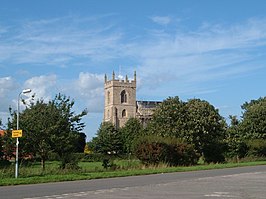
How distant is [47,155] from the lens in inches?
1287

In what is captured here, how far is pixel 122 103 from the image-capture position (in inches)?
6073

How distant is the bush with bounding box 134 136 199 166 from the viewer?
130ft

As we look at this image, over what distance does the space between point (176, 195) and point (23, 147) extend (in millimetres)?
16425

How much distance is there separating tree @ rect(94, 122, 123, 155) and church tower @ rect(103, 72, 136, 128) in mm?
40906

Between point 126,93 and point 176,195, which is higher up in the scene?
point 126,93

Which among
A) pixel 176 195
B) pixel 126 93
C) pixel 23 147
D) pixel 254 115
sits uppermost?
pixel 126 93

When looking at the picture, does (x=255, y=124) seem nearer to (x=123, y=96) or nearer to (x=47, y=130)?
(x=47, y=130)

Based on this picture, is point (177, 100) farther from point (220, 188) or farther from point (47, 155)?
point (220, 188)

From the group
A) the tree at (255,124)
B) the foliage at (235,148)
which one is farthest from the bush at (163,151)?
the tree at (255,124)

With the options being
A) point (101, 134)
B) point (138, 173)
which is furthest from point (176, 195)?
point (101, 134)

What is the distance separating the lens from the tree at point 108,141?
104m

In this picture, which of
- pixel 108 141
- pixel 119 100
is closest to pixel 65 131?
pixel 108 141

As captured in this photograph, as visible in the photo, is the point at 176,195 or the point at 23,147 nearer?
the point at 176,195

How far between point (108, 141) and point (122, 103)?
5005 cm
